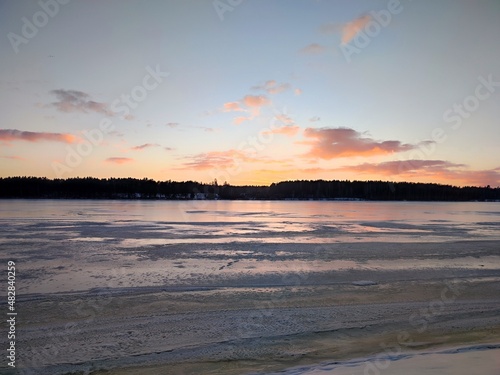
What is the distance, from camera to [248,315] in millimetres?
7539

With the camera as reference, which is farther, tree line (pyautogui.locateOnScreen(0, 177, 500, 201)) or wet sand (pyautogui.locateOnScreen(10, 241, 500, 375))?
tree line (pyautogui.locateOnScreen(0, 177, 500, 201))

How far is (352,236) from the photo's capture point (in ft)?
67.4

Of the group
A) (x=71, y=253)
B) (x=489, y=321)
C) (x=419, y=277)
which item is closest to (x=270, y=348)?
(x=489, y=321)

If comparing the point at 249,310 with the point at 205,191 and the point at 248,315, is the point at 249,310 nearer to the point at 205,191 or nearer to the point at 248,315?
the point at 248,315

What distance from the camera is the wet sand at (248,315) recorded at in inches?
224

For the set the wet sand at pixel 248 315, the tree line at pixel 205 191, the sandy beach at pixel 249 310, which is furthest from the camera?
the tree line at pixel 205 191

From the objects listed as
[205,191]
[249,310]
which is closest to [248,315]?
[249,310]

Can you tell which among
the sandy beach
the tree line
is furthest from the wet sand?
the tree line

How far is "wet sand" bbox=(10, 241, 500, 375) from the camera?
5.68 metres

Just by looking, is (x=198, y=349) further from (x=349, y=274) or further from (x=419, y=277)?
(x=419, y=277)

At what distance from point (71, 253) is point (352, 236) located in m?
13.4

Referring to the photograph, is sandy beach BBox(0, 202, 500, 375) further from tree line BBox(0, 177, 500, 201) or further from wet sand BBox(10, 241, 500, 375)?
tree line BBox(0, 177, 500, 201)

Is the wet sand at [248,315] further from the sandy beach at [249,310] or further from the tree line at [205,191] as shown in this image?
the tree line at [205,191]

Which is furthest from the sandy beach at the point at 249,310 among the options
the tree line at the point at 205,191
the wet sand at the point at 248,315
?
the tree line at the point at 205,191
